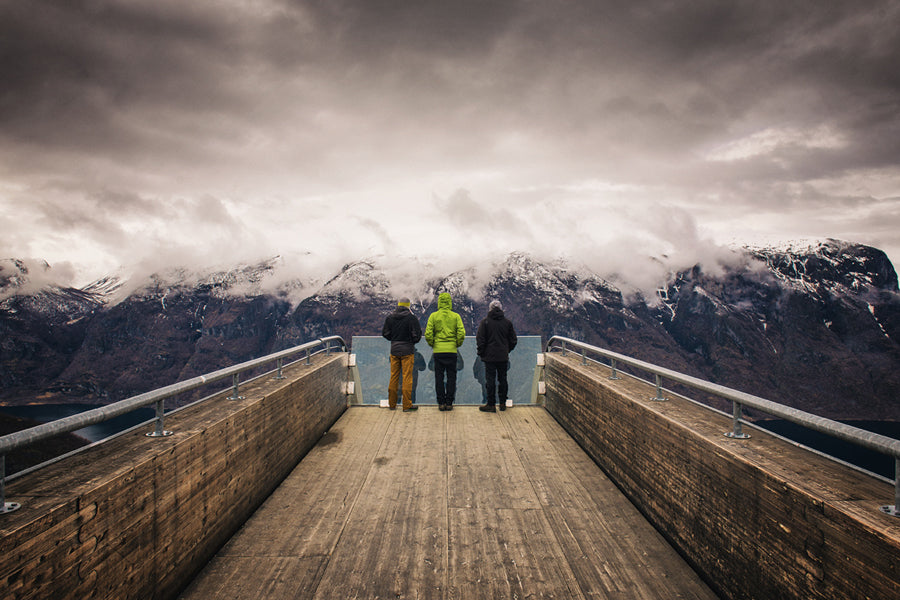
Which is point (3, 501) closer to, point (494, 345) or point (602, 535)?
point (602, 535)

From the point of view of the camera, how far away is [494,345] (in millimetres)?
7871

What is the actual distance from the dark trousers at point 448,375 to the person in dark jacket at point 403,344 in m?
0.51

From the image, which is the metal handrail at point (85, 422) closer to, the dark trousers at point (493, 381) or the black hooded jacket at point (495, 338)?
the black hooded jacket at point (495, 338)

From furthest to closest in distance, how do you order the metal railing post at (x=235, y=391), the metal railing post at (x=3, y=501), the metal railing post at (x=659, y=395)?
the metal railing post at (x=659, y=395) → the metal railing post at (x=235, y=391) → the metal railing post at (x=3, y=501)

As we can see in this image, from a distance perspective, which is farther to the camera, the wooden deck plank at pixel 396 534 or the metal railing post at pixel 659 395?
the metal railing post at pixel 659 395

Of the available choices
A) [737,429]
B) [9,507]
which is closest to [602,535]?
[737,429]

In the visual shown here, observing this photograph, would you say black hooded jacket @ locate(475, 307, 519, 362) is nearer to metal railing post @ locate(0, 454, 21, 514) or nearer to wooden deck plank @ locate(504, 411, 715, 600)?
wooden deck plank @ locate(504, 411, 715, 600)

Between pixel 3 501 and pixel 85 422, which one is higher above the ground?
pixel 85 422

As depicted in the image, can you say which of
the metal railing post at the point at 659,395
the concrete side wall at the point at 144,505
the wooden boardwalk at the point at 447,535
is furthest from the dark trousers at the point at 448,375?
the metal railing post at the point at 659,395

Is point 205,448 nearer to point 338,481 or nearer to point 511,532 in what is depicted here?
point 338,481

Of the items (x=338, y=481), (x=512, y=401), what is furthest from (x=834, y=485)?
(x=512, y=401)

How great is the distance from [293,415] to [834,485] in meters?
5.01

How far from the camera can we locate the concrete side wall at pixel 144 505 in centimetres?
200

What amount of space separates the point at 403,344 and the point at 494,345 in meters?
1.64
